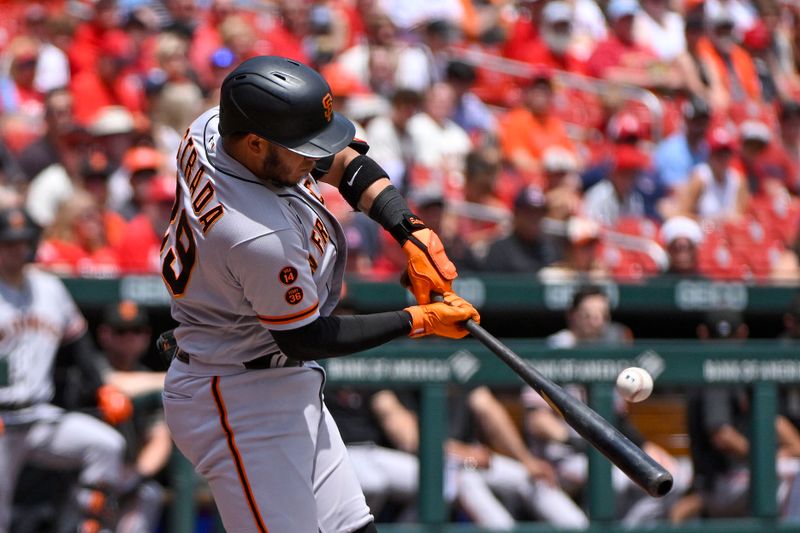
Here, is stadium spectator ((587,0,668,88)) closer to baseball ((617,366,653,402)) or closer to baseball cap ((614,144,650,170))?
baseball cap ((614,144,650,170))

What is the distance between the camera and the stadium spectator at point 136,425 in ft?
17.1

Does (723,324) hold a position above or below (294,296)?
below

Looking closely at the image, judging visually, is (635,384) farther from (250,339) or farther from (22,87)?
(22,87)

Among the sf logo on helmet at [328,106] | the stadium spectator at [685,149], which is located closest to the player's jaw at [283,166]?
the sf logo on helmet at [328,106]

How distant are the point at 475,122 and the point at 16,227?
4090 millimetres

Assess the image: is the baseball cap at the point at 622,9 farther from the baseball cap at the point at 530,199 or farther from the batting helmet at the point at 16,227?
the batting helmet at the point at 16,227

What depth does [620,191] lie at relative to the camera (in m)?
8.16

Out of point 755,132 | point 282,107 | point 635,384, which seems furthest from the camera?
point 755,132

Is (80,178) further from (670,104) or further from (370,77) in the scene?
(670,104)

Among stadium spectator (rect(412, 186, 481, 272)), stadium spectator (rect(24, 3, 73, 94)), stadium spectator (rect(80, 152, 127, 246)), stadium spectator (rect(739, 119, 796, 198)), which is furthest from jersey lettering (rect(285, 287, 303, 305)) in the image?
stadium spectator (rect(739, 119, 796, 198))

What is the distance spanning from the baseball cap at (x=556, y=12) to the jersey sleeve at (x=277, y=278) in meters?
7.07

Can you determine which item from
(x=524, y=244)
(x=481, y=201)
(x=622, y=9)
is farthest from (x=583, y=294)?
(x=622, y=9)

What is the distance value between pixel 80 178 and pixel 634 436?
3.25 metres

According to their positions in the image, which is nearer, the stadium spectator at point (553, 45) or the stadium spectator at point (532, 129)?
the stadium spectator at point (532, 129)
